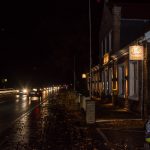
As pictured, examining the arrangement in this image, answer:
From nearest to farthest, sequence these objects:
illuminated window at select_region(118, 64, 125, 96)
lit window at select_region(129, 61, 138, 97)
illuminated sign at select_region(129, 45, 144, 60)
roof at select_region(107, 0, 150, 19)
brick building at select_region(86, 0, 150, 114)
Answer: illuminated sign at select_region(129, 45, 144, 60) < lit window at select_region(129, 61, 138, 97) < brick building at select_region(86, 0, 150, 114) < illuminated window at select_region(118, 64, 125, 96) < roof at select_region(107, 0, 150, 19)

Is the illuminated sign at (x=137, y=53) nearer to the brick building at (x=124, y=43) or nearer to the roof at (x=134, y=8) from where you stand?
the brick building at (x=124, y=43)

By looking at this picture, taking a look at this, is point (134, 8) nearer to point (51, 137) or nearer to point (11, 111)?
point (11, 111)

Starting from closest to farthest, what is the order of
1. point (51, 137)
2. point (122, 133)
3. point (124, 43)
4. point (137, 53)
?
point (51, 137)
point (122, 133)
point (137, 53)
point (124, 43)

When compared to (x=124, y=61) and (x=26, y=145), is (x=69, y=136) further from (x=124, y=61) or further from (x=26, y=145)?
(x=124, y=61)

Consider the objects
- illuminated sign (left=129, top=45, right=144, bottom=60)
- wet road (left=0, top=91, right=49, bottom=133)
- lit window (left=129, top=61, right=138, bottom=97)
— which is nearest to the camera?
wet road (left=0, top=91, right=49, bottom=133)

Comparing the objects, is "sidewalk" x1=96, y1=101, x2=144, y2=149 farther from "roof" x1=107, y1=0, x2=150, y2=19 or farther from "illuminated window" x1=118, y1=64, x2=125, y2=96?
"roof" x1=107, y1=0, x2=150, y2=19

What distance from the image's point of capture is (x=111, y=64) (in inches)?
1473

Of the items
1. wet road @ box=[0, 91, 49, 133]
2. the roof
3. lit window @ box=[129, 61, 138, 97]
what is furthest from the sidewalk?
the roof

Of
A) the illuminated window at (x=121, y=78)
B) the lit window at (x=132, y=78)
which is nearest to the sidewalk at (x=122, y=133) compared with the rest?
the lit window at (x=132, y=78)

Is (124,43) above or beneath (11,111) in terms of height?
above

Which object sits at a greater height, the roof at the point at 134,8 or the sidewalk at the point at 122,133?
the roof at the point at 134,8

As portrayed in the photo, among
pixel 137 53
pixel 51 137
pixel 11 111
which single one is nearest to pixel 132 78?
pixel 137 53

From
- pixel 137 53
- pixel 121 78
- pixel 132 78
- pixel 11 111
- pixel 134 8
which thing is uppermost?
pixel 134 8

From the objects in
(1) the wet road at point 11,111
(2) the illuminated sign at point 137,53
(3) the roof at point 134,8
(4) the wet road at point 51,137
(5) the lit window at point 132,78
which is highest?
(3) the roof at point 134,8
